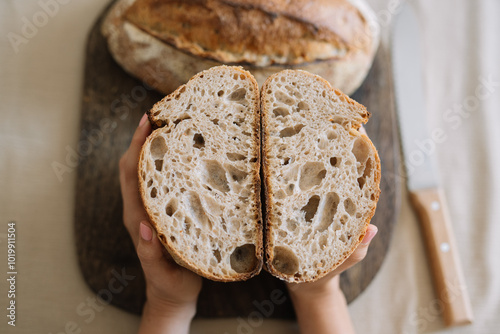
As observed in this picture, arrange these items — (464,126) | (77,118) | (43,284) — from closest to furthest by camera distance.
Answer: (43,284), (77,118), (464,126)

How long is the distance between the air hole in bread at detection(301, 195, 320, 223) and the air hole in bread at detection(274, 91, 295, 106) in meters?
0.29

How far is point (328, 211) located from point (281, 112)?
324 millimetres

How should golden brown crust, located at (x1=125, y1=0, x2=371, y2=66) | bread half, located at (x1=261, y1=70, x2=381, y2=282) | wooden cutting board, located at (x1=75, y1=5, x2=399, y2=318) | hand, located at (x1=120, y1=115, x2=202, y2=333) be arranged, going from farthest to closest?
1. wooden cutting board, located at (x1=75, y1=5, x2=399, y2=318)
2. golden brown crust, located at (x1=125, y1=0, x2=371, y2=66)
3. hand, located at (x1=120, y1=115, x2=202, y2=333)
4. bread half, located at (x1=261, y1=70, x2=381, y2=282)

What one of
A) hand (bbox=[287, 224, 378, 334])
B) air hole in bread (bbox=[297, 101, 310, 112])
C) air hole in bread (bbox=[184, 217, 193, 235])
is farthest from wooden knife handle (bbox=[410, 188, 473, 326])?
air hole in bread (bbox=[184, 217, 193, 235])

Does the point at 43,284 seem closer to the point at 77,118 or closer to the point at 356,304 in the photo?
the point at 77,118

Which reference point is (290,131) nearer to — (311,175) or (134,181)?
(311,175)

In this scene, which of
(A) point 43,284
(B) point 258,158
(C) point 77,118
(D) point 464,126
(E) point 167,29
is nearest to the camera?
(B) point 258,158

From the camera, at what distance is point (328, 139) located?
117 centimetres

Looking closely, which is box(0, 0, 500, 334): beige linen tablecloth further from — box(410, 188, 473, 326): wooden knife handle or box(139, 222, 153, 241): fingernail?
box(139, 222, 153, 241): fingernail

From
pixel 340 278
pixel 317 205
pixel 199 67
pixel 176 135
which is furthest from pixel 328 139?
pixel 340 278

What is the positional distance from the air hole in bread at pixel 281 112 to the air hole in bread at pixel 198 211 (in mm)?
343

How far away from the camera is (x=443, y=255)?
5.56ft

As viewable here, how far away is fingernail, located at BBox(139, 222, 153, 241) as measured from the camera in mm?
1182

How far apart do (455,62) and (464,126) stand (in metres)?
0.31
